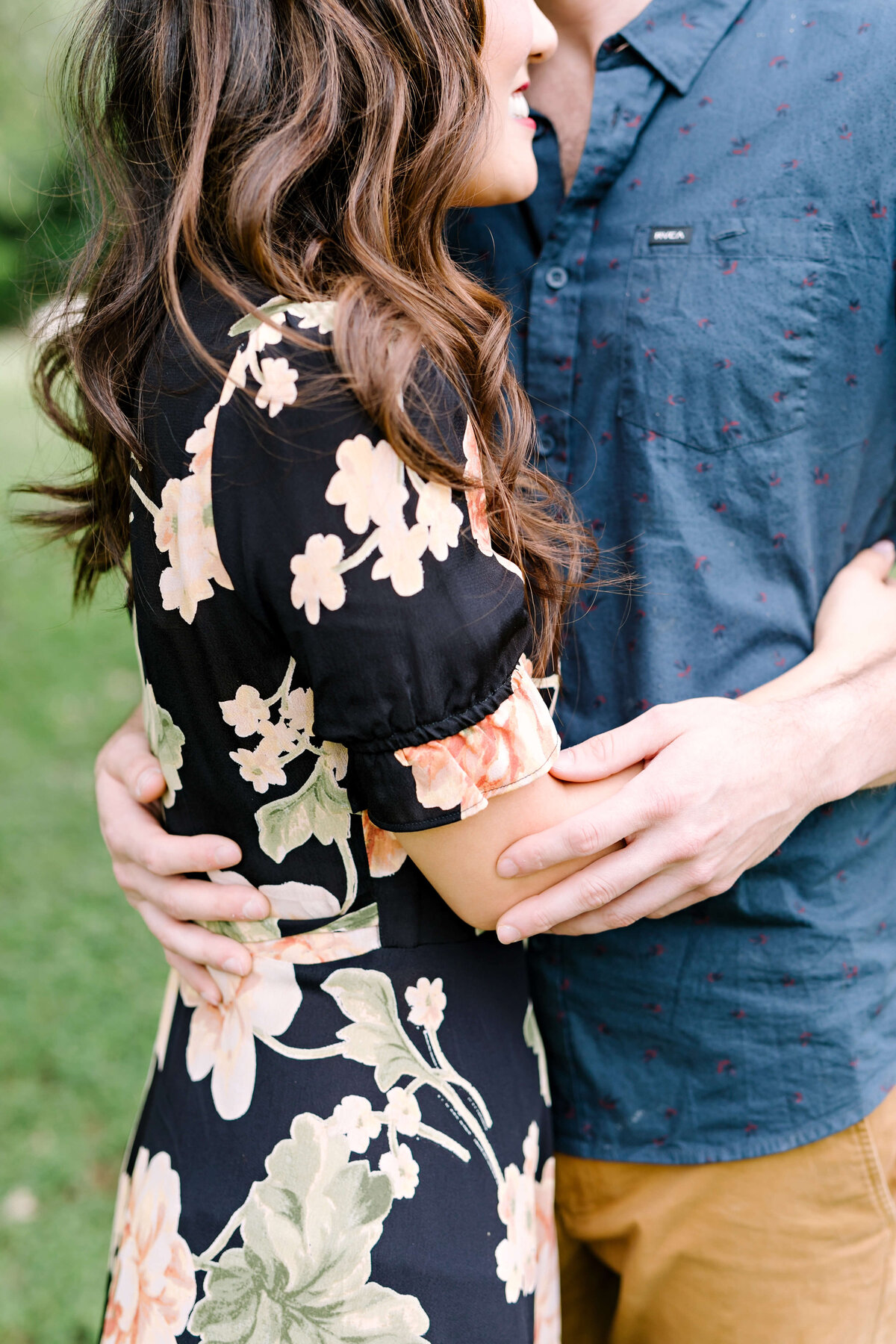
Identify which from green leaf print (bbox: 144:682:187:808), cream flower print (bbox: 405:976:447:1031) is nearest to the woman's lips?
green leaf print (bbox: 144:682:187:808)

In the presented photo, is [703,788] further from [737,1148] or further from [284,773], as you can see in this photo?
[737,1148]

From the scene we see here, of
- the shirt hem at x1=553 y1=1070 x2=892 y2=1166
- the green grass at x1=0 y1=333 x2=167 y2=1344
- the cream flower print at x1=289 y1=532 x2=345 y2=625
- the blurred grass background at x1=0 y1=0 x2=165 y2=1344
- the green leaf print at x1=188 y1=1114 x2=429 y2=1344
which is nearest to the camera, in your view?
the cream flower print at x1=289 y1=532 x2=345 y2=625

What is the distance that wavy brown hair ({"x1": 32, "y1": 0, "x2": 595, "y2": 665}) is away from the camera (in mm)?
1142

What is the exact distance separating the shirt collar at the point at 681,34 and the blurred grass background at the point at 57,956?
84cm

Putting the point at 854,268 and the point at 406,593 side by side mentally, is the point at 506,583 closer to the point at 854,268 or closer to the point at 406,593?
the point at 406,593

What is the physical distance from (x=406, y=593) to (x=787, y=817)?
63 centimetres

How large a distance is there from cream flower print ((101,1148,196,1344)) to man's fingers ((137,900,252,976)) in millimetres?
247

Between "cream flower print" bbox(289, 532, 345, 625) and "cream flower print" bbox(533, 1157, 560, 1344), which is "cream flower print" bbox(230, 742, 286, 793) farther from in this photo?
"cream flower print" bbox(533, 1157, 560, 1344)

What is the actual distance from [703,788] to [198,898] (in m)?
0.64

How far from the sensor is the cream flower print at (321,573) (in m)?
1.05

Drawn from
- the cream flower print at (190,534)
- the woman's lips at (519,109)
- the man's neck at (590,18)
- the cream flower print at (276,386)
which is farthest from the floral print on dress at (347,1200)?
the man's neck at (590,18)

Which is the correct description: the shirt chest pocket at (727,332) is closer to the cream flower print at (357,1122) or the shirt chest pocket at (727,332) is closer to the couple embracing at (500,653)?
Result: the couple embracing at (500,653)

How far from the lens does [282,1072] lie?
128cm

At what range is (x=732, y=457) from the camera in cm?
153
